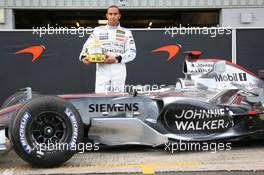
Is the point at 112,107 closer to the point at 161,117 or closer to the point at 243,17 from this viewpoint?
the point at 161,117

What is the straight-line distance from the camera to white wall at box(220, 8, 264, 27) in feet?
37.7

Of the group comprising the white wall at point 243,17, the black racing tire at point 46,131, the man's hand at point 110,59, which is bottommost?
the black racing tire at point 46,131

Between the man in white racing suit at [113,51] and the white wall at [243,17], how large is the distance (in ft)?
20.1

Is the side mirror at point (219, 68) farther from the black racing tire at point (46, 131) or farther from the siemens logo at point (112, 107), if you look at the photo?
the black racing tire at point (46, 131)

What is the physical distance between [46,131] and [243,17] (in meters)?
8.03

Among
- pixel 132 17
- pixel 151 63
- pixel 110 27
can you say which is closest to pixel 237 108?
pixel 110 27

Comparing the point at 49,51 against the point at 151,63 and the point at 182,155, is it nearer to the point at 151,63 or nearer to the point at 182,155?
the point at 151,63

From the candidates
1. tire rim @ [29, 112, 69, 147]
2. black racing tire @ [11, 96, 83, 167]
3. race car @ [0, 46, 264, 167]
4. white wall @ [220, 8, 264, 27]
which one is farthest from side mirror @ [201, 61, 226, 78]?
white wall @ [220, 8, 264, 27]

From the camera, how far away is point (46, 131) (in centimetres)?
464

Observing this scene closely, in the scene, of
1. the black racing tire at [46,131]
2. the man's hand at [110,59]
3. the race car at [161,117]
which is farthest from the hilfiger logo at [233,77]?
the black racing tire at [46,131]

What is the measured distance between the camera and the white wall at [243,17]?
11.5 metres

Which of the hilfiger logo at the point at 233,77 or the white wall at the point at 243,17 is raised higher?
the white wall at the point at 243,17

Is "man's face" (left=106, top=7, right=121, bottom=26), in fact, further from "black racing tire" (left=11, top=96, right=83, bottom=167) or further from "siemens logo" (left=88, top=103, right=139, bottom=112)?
"black racing tire" (left=11, top=96, right=83, bottom=167)

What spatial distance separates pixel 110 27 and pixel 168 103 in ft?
5.04
